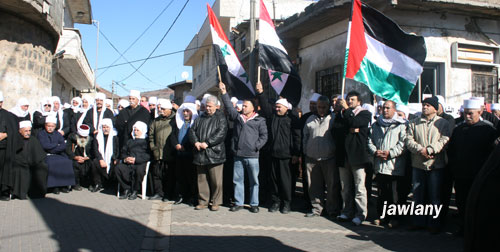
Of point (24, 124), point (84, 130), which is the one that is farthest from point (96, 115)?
point (24, 124)

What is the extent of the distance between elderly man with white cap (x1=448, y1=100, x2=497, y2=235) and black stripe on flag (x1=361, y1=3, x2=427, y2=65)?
1.19 m

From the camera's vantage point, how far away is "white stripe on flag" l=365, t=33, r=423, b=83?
6.52 m

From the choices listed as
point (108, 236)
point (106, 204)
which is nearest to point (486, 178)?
point (108, 236)

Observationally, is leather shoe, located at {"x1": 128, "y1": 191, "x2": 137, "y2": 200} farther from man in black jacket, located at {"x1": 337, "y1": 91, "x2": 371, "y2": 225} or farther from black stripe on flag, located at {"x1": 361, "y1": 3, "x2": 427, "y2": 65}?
black stripe on flag, located at {"x1": 361, "y1": 3, "x2": 427, "y2": 65}

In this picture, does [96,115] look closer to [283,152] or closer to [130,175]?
[130,175]

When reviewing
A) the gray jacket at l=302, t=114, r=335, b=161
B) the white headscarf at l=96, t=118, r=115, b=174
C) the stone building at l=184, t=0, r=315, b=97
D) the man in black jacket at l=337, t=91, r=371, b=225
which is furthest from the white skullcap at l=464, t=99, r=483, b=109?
the stone building at l=184, t=0, r=315, b=97

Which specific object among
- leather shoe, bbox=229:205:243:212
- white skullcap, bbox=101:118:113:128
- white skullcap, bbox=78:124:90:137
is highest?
white skullcap, bbox=101:118:113:128

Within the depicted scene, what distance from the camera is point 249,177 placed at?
24.6 ft

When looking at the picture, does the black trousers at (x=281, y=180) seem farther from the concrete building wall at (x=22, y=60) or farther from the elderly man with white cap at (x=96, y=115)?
the concrete building wall at (x=22, y=60)

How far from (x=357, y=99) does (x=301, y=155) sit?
5.51 ft

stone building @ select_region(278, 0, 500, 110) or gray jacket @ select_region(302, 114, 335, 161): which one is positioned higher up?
stone building @ select_region(278, 0, 500, 110)

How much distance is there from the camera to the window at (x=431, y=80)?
1138cm

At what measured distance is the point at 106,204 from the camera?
777cm

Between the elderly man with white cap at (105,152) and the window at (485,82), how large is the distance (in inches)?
384
